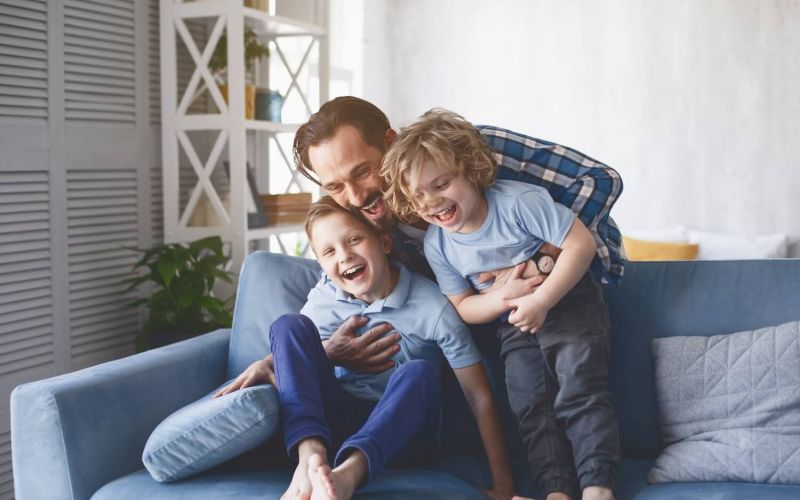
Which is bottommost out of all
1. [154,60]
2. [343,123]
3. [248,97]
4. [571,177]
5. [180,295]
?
[180,295]

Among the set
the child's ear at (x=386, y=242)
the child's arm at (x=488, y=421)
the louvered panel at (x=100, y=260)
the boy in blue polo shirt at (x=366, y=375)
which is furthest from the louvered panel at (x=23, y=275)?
the child's arm at (x=488, y=421)

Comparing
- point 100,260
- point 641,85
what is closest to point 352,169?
point 100,260

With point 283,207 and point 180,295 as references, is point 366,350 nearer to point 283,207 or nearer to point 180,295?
point 180,295

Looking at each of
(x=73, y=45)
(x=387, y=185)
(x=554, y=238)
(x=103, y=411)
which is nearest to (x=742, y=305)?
(x=554, y=238)

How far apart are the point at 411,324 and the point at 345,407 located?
24cm

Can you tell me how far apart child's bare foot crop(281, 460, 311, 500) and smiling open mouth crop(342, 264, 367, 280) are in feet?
1.61

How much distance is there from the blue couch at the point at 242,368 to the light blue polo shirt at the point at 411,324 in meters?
0.15

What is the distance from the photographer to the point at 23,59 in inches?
113

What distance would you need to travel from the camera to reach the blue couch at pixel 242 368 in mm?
1827

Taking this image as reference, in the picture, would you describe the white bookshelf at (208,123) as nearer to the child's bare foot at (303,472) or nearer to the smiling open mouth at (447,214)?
the smiling open mouth at (447,214)

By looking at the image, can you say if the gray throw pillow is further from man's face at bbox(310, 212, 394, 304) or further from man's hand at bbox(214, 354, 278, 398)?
man's hand at bbox(214, 354, 278, 398)

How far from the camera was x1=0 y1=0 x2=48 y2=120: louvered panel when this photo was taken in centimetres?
279

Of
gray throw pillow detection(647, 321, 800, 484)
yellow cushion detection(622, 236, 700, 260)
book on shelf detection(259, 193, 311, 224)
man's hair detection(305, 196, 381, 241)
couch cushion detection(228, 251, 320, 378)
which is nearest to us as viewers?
gray throw pillow detection(647, 321, 800, 484)

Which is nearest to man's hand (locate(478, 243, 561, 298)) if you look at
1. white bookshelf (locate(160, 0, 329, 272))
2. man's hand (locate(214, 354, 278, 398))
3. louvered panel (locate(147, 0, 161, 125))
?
man's hand (locate(214, 354, 278, 398))
